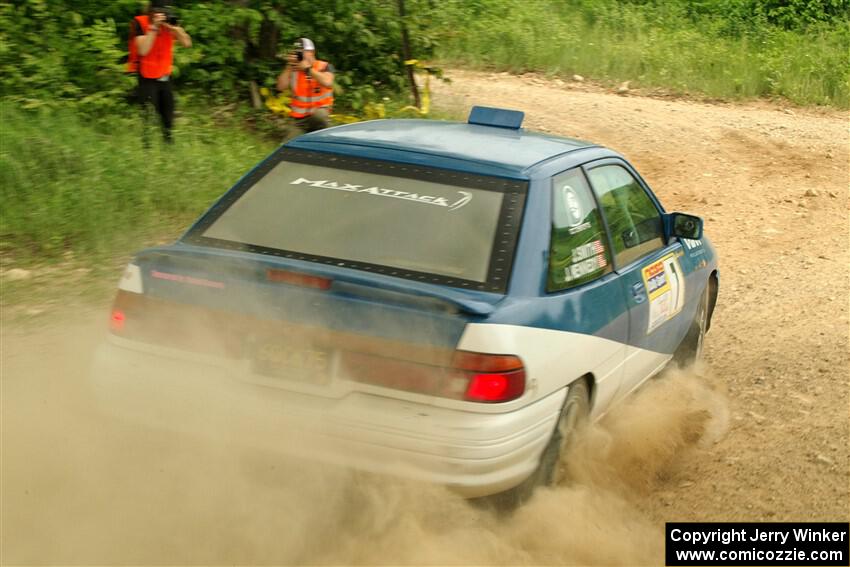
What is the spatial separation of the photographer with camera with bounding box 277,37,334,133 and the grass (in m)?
6.80

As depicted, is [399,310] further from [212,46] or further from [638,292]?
[212,46]

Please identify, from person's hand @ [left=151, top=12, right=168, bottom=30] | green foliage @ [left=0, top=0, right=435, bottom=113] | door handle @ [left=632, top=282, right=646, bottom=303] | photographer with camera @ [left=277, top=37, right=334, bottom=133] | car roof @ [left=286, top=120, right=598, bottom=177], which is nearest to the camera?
car roof @ [left=286, top=120, right=598, bottom=177]

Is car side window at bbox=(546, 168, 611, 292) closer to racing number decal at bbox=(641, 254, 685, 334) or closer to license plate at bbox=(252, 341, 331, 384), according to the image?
racing number decal at bbox=(641, 254, 685, 334)

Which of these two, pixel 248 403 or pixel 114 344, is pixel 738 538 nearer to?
pixel 248 403

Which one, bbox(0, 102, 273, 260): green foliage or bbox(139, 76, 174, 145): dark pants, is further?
bbox(139, 76, 174, 145): dark pants

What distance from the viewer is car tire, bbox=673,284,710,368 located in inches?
257

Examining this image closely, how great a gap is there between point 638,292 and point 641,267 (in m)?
0.18

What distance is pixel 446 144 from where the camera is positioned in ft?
16.6

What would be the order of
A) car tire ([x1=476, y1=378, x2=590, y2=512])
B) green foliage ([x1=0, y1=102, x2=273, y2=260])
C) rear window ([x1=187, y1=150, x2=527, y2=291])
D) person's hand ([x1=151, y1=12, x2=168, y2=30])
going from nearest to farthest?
car tire ([x1=476, y1=378, x2=590, y2=512])
rear window ([x1=187, y1=150, x2=527, y2=291])
green foliage ([x1=0, y1=102, x2=273, y2=260])
person's hand ([x1=151, y1=12, x2=168, y2=30])

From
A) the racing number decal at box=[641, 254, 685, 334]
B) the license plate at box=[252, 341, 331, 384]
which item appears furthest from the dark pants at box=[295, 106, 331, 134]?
the license plate at box=[252, 341, 331, 384]

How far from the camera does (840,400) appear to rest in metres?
6.13

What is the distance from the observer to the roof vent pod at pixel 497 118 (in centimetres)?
573

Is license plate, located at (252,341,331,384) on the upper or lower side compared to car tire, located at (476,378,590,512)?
upper

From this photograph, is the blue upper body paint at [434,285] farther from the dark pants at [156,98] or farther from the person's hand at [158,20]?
the person's hand at [158,20]
